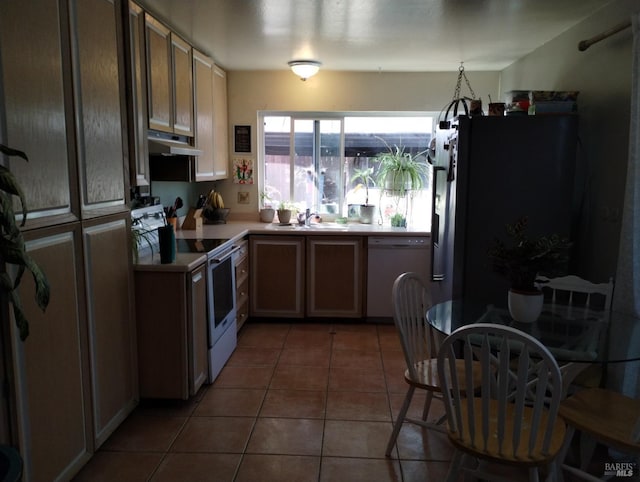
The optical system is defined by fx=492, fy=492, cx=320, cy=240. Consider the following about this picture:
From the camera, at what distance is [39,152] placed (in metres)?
1.83

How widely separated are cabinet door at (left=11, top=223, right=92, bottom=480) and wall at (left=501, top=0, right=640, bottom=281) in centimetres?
278

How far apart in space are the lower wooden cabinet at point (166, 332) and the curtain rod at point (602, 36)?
102 inches

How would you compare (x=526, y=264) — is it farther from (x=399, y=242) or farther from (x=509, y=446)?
(x=399, y=242)

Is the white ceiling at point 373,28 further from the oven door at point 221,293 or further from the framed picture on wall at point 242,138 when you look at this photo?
the oven door at point 221,293

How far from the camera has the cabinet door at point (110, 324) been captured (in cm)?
225

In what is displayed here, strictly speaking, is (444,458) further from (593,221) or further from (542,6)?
(542,6)

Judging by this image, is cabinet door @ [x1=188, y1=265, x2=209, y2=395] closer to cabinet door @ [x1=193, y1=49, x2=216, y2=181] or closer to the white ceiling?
cabinet door @ [x1=193, y1=49, x2=216, y2=181]

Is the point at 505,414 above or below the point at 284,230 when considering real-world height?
below

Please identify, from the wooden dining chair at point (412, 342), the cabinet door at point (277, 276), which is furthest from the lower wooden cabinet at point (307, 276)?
the wooden dining chair at point (412, 342)

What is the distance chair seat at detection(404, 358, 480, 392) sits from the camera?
7.41ft

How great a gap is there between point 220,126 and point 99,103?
232 centimetres

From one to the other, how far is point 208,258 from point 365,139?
2496 millimetres

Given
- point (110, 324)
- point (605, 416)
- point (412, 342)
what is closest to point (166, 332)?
point (110, 324)

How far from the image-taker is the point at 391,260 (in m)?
4.39
